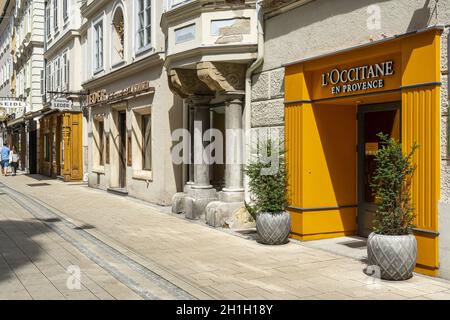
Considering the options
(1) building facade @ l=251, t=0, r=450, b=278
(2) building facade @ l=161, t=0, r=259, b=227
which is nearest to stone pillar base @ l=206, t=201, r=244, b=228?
(2) building facade @ l=161, t=0, r=259, b=227

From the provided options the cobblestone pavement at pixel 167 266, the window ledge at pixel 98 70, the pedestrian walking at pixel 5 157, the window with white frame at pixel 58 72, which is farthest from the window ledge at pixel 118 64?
the pedestrian walking at pixel 5 157

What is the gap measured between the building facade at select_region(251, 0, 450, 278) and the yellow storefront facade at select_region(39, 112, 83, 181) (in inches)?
549

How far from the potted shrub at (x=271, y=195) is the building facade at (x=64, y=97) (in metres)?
13.8

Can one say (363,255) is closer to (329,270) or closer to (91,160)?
(329,270)

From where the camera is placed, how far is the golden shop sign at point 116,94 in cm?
1411

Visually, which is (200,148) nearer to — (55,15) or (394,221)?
(394,221)

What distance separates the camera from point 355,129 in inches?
345

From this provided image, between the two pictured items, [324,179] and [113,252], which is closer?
[113,252]

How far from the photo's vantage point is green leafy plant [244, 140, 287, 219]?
7.98 meters
